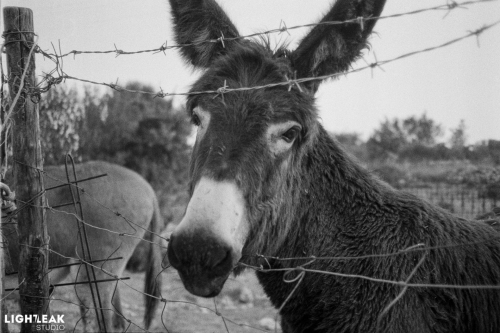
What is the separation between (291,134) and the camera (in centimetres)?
231

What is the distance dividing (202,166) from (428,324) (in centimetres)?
143

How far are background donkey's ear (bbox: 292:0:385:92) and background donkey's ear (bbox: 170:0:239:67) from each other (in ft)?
1.75

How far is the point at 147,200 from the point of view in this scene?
19.5 ft

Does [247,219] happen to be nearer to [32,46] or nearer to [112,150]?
[32,46]

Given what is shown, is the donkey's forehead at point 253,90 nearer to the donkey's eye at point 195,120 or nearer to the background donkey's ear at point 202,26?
the donkey's eye at point 195,120

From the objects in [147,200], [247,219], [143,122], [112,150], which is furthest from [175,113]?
[247,219]

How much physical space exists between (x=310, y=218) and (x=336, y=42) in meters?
1.07

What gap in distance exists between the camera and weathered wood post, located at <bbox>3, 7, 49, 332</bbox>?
2.62 m

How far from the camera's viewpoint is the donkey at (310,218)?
199 cm

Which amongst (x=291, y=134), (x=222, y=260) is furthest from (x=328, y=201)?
(x=222, y=260)

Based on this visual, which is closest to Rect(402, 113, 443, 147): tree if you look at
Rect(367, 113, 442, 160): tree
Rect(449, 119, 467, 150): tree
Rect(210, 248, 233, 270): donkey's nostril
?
Rect(367, 113, 442, 160): tree

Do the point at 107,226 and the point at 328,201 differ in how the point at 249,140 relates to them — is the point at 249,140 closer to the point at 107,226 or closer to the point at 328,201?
the point at 328,201

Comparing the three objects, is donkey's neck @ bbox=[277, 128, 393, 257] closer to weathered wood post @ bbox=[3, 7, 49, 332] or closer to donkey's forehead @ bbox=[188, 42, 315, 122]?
donkey's forehead @ bbox=[188, 42, 315, 122]

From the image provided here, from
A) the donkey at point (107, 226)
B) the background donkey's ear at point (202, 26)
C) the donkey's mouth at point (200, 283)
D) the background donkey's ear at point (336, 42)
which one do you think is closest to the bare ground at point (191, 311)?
the donkey at point (107, 226)
